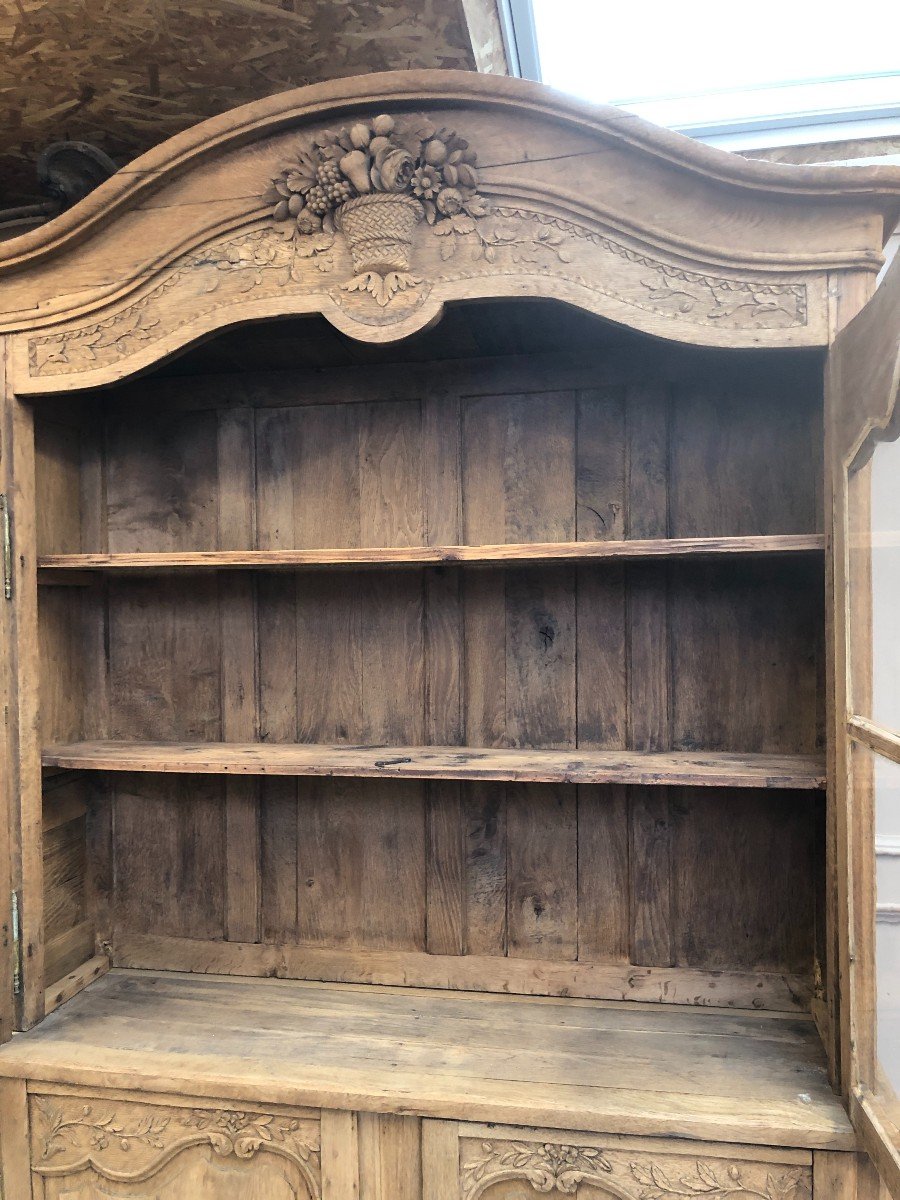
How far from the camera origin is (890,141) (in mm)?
1576

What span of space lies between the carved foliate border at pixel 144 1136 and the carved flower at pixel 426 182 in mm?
1553

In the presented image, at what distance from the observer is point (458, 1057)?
1354mm

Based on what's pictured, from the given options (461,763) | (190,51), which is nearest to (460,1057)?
(461,763)

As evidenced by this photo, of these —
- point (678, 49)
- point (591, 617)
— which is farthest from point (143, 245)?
point (678, 49)

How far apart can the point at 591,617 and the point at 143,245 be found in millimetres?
1099

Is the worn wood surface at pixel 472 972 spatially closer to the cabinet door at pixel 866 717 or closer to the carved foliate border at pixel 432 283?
the cabinet door at pixel 866 717

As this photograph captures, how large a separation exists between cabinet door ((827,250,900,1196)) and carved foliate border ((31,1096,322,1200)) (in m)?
0.88

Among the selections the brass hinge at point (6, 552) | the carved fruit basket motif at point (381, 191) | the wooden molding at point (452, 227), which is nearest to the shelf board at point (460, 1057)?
the brass hinge at point (6, 552)

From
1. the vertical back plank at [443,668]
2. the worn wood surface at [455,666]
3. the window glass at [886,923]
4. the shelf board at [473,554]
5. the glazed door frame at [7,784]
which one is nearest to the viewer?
the window glass at [886,923]

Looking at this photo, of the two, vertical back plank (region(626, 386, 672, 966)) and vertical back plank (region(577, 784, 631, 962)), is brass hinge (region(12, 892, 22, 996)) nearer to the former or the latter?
vertical back plank (region(577, 784, 631, 962))

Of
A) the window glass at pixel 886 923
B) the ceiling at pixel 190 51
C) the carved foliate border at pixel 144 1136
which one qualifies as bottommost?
the carved foliate border at pixel 144 1136

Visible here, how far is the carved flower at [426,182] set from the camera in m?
1.27

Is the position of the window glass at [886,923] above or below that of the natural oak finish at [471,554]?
below

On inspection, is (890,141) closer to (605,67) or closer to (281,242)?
(605,67)
